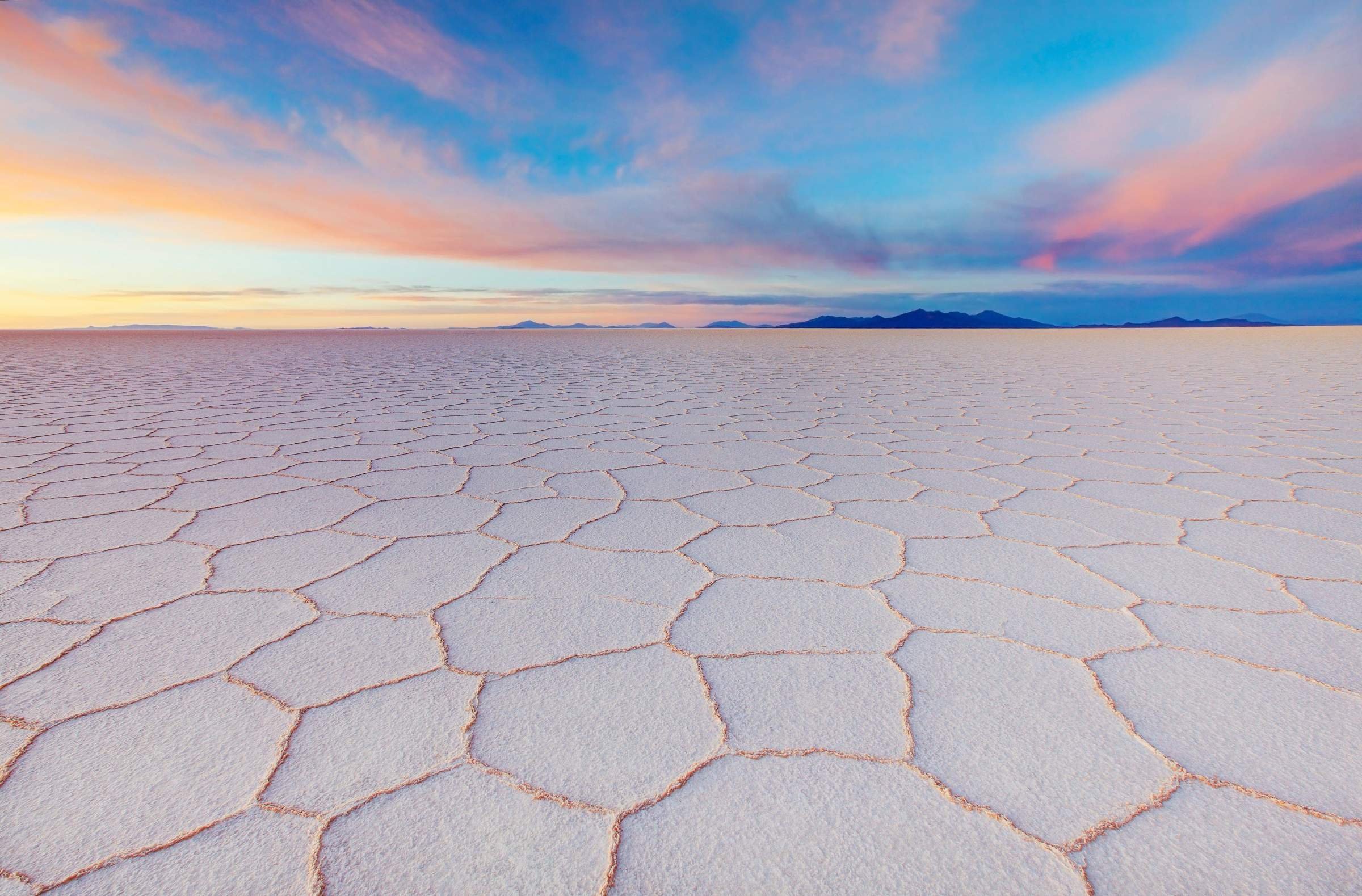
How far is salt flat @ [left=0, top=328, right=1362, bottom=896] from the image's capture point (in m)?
0.68

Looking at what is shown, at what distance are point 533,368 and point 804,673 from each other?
5949 millimetres

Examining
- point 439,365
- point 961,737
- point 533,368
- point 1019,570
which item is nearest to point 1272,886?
point 961,737

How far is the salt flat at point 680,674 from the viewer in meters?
0.68

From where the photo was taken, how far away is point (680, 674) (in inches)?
39.2

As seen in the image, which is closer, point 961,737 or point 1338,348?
point 961,737

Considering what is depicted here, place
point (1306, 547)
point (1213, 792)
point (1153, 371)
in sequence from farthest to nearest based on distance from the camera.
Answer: point (1153, 371) → point (1306, 547) → point (1213, 792)

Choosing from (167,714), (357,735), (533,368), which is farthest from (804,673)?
(533,368)

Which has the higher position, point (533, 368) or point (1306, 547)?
point (1306, 547)

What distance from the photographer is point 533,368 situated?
6.65m

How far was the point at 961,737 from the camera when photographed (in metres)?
0.84

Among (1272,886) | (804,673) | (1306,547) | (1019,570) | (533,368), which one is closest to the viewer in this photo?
(1272,886)

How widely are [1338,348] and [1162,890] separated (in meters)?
12.4

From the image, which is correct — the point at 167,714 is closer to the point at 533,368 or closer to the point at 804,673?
the point at 804,673

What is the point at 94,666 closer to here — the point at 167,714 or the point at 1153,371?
the point at 167,714
